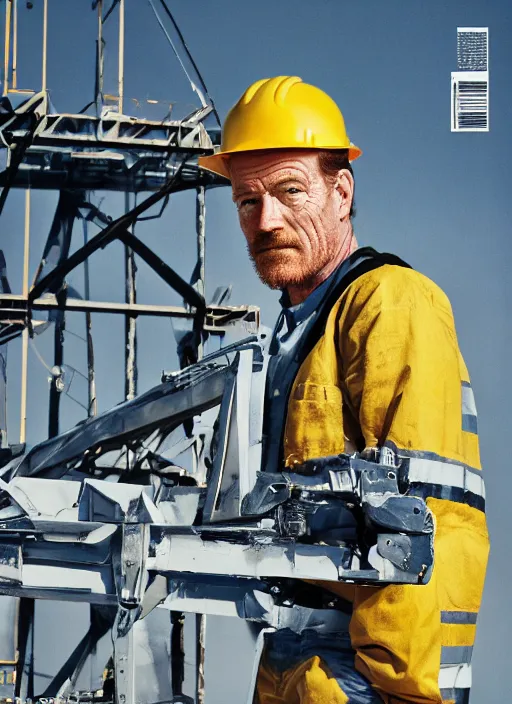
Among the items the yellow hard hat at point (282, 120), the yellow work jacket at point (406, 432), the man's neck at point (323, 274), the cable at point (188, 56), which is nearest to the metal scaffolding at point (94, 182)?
the cable at point (188, 56)

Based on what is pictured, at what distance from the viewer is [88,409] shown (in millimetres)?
4363

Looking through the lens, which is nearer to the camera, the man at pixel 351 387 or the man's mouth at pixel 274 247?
the man at pixel 351 387

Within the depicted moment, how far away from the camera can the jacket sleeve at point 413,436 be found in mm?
2730

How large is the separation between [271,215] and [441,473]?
3.06 ft

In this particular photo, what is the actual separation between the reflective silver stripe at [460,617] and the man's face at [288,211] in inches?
42.3

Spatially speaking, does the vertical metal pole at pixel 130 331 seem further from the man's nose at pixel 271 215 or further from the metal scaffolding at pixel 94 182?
the man's nose at pixel 271 215

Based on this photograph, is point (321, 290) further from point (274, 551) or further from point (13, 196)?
point (13, 196)

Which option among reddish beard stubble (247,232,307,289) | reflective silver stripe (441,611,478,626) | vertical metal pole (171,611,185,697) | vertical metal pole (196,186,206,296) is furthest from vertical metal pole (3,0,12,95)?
reflective silver stripe (441,611,478,626)

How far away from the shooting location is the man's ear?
Answer: 3.39 metres

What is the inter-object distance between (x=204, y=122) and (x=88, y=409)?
119 centimetres

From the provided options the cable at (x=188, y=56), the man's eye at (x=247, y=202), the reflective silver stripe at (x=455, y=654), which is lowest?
the reflective silver stripe at (x=455, y=654)

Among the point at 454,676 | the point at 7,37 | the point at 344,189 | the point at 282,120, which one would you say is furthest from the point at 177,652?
the point at 7,37

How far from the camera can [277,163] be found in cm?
331

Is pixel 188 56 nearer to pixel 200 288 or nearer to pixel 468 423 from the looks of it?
pixel 200 288
